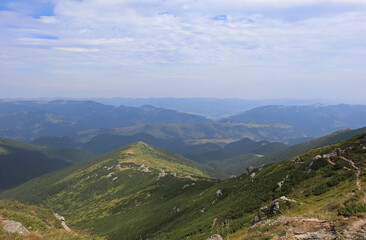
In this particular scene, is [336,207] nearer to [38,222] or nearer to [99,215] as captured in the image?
[38,222]

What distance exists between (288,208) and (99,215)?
19562 centimetres

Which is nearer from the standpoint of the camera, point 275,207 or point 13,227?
point 13,227

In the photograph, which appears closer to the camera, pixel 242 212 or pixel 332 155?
pixel 242 212

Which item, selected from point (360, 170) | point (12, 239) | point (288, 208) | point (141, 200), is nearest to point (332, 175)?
point (360, 170)

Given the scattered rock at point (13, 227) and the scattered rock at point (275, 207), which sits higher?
the scattered rock at point (13, 227)

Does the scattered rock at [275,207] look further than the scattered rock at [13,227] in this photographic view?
Yes

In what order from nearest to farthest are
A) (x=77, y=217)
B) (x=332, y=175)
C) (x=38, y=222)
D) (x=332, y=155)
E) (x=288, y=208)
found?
(x=288, y=208) < (x=38, y=222) < (x=332, y=175) < (x=332, y=155) < (x=77, y=217)

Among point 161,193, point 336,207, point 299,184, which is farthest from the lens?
point 161,193

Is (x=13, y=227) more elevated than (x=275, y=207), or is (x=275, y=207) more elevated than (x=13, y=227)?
(x=13, y=227)

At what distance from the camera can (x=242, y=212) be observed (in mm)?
44625

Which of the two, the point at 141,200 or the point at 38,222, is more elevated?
the point at 38,222

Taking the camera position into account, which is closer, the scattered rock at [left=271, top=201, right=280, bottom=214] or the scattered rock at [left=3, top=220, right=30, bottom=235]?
the scattered rock at [left=3, top=220, right=30, bottom=235]

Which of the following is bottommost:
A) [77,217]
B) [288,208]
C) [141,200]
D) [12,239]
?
[77,217]

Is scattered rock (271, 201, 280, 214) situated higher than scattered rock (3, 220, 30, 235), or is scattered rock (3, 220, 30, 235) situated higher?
scattered rock (3, 220, 30, 235)
